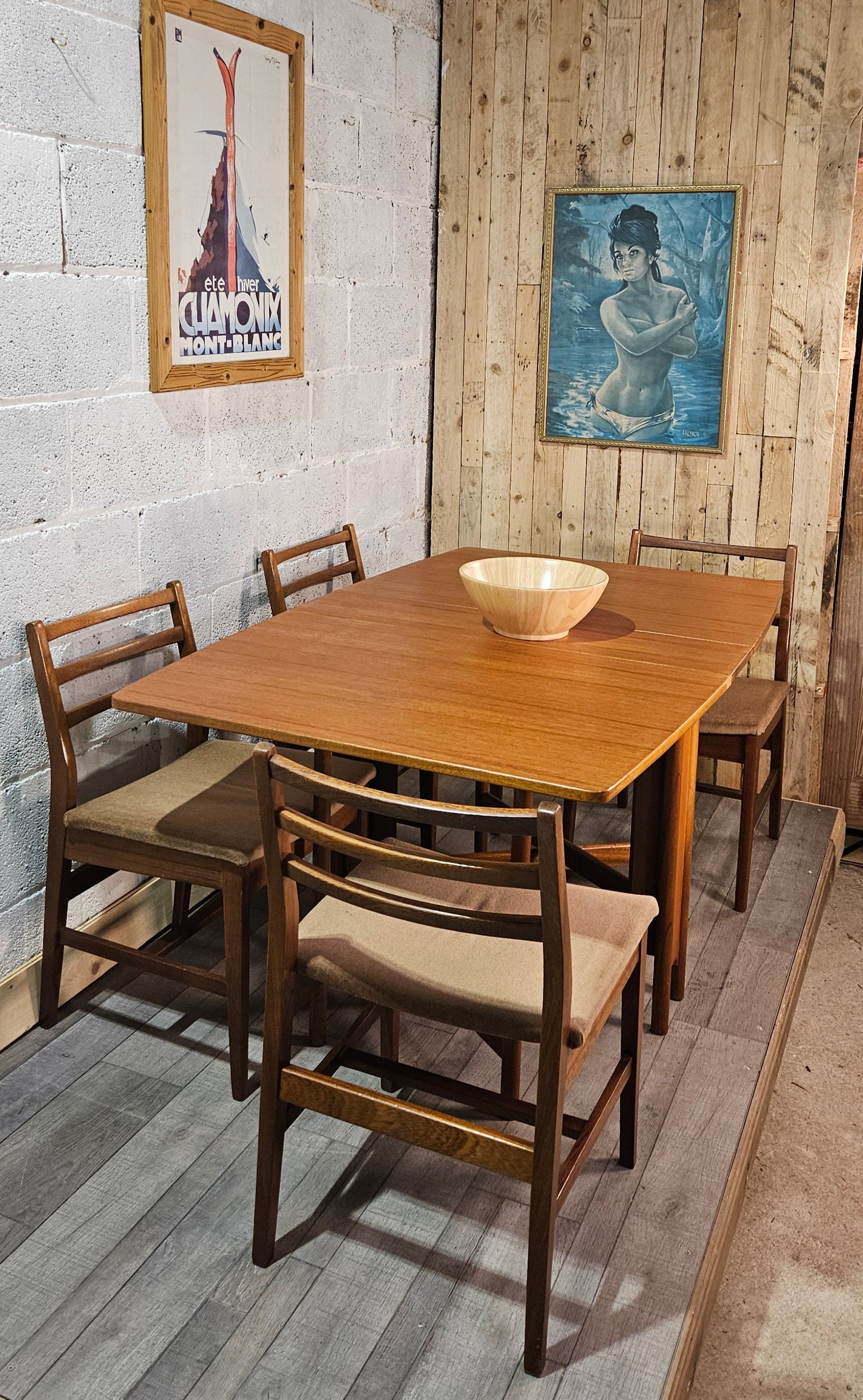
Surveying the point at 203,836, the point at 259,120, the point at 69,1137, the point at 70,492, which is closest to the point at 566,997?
the point at 203,836

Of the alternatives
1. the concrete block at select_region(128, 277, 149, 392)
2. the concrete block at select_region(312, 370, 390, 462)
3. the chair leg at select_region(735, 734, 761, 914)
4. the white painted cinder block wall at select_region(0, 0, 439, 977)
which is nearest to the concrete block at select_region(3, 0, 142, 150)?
the white painted cinder block wall at select_region(0, 0, 439, 977)

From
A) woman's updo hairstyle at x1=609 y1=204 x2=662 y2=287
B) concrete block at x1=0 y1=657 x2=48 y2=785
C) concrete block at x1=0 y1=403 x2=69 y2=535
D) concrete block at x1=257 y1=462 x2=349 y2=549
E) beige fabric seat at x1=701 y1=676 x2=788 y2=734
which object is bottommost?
beige fabric seat at x1=701 y1=676 x2=788 y2=734

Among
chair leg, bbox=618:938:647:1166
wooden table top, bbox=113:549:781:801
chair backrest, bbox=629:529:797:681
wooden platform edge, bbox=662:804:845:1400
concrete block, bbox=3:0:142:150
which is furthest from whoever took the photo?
chair backrest, bbox=629:529:797:681

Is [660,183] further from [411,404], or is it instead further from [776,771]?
[776,771]

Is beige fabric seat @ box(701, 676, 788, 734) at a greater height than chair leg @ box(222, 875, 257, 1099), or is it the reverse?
beige fabric seat @ box(701, 676, 788, 734)

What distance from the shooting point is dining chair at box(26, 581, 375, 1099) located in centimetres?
222

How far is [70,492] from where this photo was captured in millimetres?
2428

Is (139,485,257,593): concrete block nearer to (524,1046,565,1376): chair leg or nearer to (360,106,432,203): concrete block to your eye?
(360,106,432,203): concrete block

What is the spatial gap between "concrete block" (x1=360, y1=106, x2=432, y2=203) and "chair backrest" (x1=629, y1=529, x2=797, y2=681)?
1.24m

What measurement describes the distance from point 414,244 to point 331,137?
0.57m

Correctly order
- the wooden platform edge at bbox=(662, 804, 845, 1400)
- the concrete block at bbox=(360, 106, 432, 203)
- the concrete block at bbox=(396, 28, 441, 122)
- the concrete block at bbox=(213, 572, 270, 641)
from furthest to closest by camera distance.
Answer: the concrete block at bbox=(396, 28, 441, 122) < the concrete block at bbox=(360, 106, 432, 203) < the concrete block at bbox=(213, 572, 270, 641) < the wooden platform edge at bbox=(662, 804, 845, 1400)

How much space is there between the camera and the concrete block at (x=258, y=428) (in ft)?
9.53

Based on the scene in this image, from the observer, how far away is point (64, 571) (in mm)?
2439

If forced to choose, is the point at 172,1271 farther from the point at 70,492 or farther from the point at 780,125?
the point at 780,125
